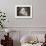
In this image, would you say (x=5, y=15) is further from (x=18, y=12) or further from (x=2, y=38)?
(x=2, y=38)

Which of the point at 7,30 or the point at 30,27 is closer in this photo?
the point at 7,30

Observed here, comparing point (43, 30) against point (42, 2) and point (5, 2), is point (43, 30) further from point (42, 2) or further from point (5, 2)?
point (5, 2)

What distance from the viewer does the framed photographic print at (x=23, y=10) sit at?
324 centimetres

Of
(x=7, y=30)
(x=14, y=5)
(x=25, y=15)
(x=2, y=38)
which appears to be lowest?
(x=2, y=38)

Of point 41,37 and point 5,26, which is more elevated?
point 5,26

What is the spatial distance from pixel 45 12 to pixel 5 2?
3.27 ft

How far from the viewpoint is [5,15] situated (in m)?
3.21

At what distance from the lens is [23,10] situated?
3264mm

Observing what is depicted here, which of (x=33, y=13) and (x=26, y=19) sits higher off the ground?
(x=33, y=13)

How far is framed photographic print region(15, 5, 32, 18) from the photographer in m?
3.24

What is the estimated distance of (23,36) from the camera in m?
3.18

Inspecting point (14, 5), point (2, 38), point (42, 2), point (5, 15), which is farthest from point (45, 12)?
point (2, 38)

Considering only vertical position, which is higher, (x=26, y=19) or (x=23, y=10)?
(x=23, y=10)

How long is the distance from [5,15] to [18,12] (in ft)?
1.04
